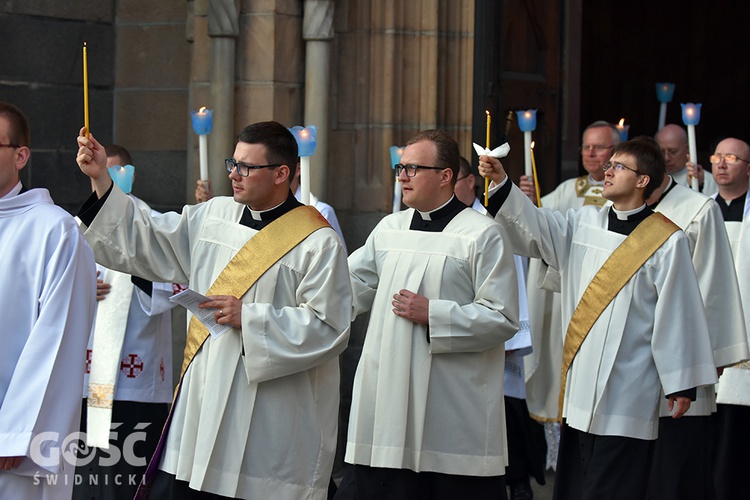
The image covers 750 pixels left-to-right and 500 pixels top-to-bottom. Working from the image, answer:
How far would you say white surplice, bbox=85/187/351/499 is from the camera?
15.3ft

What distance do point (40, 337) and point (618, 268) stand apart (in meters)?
2.75

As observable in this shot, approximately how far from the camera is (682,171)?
829 cm

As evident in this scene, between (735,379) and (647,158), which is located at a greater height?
(647,158)

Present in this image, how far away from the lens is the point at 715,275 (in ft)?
21.1

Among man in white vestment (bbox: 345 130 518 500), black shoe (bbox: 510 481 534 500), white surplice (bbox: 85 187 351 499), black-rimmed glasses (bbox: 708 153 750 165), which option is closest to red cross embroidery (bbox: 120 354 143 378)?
man in white vestment (bbox: 345 130 518 500)

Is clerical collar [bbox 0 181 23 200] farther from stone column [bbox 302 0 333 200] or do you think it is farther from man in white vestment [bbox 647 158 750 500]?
stone column [bbox 302 0 333 200]

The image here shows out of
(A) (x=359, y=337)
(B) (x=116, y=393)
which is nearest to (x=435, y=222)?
(B) (x=116, y=393)

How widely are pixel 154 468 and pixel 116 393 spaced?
1.69 meters

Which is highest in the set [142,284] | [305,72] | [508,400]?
[305,72]

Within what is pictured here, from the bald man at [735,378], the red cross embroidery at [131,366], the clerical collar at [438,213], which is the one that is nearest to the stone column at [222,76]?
the red cross embroidery at [131,366]

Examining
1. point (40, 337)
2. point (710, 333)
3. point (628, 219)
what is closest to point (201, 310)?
point (40, 337)

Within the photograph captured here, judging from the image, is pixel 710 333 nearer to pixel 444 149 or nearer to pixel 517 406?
pixel 517 406

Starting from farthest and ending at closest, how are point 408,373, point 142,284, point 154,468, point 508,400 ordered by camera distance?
point 508,400 → point 142,284 → point 408,373 → point 154,468

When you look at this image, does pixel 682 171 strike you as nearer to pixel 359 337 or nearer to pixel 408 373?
pixel 359 337
